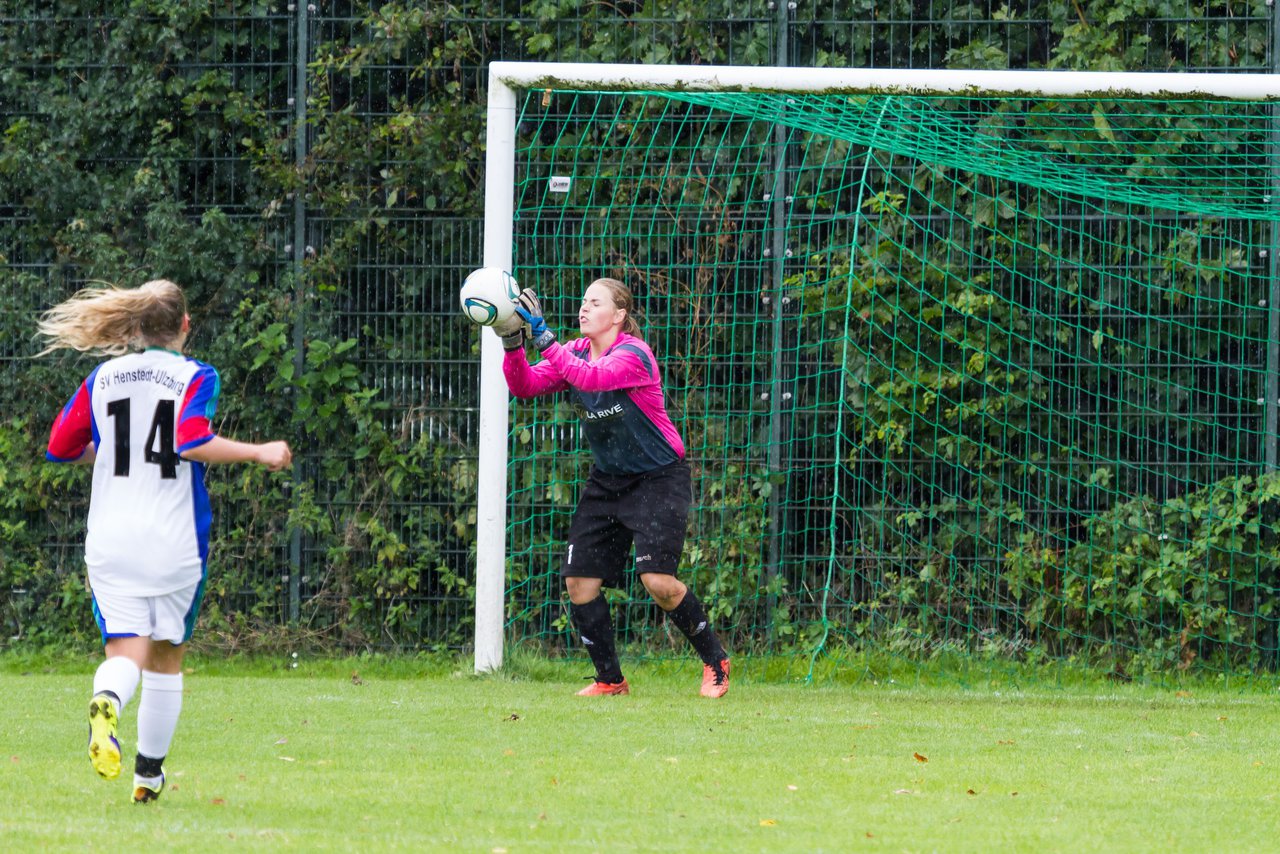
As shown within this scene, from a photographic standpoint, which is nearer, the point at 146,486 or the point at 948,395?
the point at 146,486

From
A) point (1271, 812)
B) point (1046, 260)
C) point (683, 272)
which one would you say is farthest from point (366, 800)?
point (1046, 260)

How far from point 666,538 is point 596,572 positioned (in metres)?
0.42

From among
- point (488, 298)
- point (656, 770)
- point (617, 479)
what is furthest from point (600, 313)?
point (656, 770)

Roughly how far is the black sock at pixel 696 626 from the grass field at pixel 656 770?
249 millimetres

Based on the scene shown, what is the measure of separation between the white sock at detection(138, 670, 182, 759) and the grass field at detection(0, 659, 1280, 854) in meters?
0.17

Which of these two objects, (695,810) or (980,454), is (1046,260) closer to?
(980,454)

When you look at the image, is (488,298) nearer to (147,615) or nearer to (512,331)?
(512,331)

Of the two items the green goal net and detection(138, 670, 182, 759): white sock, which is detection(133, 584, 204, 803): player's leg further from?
the green goal net

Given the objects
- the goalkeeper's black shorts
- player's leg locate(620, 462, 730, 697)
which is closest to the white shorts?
the goalkeeper's black shorts

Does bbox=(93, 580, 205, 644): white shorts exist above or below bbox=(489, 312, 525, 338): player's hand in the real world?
below

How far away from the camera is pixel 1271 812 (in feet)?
15.8

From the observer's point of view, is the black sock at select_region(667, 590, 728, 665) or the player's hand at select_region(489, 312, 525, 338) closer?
the player's hand at select_region(489, 312, 525, 338)

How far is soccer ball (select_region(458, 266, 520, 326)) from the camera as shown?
6.83 metres

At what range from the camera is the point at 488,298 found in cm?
683
